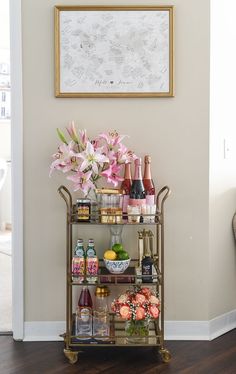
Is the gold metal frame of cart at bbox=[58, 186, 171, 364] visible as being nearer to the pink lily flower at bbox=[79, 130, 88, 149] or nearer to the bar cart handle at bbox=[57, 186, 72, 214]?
the bar cart handle at bbox=[57, 186, 72, 214]

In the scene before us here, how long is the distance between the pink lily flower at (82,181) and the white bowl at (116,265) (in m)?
0.37

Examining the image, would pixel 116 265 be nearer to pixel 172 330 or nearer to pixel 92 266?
pixel 92 266

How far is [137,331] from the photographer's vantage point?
2688mm

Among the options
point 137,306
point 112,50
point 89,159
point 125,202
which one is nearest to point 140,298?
point 137,306

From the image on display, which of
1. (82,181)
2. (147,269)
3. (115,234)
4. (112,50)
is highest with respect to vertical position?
(112,50)

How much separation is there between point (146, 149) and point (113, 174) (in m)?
0.29

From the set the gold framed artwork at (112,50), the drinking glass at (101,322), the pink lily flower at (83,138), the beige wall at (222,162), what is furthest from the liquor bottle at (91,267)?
the gold framed artwork at (112,50)

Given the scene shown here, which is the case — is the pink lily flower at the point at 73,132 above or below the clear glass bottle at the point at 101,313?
above

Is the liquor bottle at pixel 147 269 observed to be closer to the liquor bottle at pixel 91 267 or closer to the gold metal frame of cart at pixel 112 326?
the gold metal frame of cart at pixel 112 326

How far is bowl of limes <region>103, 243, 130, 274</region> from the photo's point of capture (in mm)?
2639

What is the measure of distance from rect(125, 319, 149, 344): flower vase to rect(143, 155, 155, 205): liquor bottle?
0.61 m

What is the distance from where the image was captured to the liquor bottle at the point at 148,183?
2.66m

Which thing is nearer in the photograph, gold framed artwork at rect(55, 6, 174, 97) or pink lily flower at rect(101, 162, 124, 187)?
pink lily flower at rect(101, 162, 124, 187)

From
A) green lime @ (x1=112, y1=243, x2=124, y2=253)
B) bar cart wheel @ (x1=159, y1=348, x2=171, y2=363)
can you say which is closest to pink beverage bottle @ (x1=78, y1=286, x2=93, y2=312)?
green lime @ (x1=112, y1=243, x2=124, y2=253)
